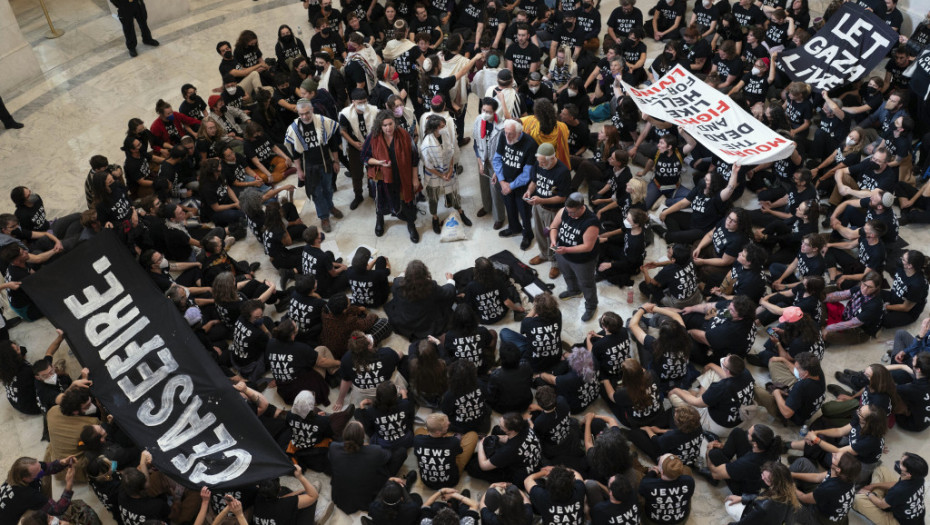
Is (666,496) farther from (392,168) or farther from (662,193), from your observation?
(392,168)

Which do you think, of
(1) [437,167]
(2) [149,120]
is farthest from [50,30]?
(1) [437,167]

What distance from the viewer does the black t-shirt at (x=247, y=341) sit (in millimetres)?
9266

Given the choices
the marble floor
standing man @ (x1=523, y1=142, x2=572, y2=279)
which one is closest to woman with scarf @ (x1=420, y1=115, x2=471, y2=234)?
the marble floor

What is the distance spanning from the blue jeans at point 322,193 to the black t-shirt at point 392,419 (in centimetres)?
408

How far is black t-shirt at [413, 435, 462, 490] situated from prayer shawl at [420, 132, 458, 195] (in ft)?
13.6

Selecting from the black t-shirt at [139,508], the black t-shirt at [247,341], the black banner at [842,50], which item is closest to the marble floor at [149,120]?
the black t-shirt at [139,508]

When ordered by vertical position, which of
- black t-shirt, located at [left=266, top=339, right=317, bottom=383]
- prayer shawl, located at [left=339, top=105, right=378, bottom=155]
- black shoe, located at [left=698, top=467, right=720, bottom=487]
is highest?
prayer shawl, located at [left=339, top=105, right=378, bottom=155]

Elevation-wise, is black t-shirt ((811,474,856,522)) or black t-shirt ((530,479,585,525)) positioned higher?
black t-shirt ((530,479,585,525))

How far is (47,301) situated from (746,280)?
7157 mm

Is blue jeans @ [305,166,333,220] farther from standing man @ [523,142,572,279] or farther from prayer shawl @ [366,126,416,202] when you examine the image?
standing man @ [523,142,572,279]

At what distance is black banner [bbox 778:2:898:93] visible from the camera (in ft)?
40.4

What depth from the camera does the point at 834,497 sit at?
7.41 m

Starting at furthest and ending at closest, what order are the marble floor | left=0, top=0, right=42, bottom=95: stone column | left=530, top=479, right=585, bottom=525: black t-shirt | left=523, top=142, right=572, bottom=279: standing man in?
left=0, top=0, right=42, bottom=95: stone column → left=523, top=142, right=572, bottom=279: standing man → the marble floor → left=530, top=479, right=585, bottom=525: black t-shirt

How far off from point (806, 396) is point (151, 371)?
613 cm
